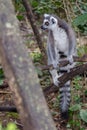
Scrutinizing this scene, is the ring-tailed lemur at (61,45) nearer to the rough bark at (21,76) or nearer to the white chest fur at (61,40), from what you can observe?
the white chest fur at (61,40)

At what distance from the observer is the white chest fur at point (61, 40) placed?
5.36 metres

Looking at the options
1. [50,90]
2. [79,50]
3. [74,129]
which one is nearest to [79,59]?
[50,90]

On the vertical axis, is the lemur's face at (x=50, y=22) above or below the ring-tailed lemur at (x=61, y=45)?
above

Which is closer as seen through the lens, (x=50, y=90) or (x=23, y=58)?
(x=23, y=58)

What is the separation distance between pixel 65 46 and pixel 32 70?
4.12 meters

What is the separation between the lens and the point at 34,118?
1.20 metres

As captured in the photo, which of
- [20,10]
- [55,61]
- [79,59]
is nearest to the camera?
[79,59]

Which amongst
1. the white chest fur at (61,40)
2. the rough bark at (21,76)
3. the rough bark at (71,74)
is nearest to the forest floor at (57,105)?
the white chest fur at (61,40)

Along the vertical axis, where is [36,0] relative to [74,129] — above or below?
above

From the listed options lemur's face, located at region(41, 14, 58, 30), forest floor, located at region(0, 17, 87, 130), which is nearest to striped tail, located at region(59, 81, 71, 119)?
forest floor, located at region(0, 17, 87, 130)

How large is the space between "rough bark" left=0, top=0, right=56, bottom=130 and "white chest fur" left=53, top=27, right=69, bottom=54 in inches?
160

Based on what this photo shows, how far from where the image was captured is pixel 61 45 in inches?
212

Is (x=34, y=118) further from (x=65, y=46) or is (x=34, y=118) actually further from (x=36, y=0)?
(x=36, y=0)

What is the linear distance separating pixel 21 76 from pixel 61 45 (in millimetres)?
4166
